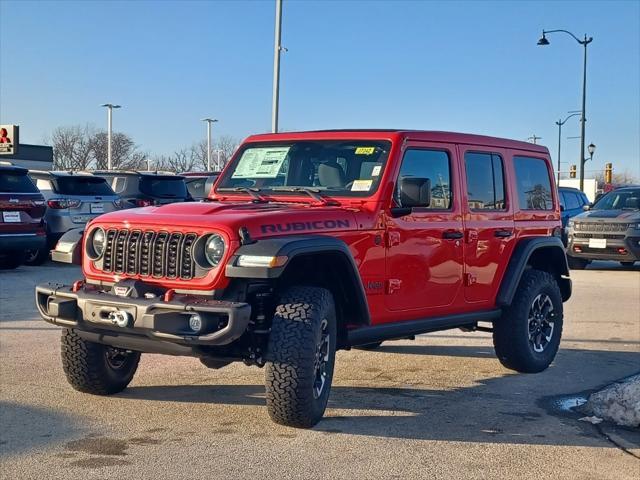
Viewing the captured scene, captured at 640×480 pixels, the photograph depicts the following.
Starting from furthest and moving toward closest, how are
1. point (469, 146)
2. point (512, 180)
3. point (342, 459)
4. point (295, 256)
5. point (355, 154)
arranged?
1. point (512, 180)
2. point (469, 146)
3. point (355, 154)
4. point (295, 256)
5. point (342, 459)

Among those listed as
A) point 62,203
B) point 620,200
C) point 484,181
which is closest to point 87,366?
point 484,181

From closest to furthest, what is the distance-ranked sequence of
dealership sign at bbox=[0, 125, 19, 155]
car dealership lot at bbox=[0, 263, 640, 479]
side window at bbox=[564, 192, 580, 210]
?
1. car dealership lot at bbox=[0, 263, 640, 479]
2. side window at bbox=[564, 192, 580, 210]
3. dealership sign at bbox=[0, 125, 19, 155]

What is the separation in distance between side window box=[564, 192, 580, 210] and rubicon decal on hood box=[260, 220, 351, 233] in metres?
15.5

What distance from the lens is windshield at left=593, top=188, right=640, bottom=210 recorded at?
1697 centimetres

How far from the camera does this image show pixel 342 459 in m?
4.74

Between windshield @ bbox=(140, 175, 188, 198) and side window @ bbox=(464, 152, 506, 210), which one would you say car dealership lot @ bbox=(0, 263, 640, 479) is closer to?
side window @ bbox=(464, 152, 506, 210)

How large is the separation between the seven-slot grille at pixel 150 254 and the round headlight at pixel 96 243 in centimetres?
11

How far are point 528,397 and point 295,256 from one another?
2425 millimetres

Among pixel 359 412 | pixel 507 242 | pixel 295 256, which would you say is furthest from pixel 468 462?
pixel 507 242

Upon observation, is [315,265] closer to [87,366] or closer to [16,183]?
[87,366]

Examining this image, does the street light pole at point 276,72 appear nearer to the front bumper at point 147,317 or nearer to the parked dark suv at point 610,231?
the parked dark suv at point 610,231

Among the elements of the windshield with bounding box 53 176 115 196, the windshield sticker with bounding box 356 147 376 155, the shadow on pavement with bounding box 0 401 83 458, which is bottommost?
the shadow on pavement with bounding box 0 401 83 458

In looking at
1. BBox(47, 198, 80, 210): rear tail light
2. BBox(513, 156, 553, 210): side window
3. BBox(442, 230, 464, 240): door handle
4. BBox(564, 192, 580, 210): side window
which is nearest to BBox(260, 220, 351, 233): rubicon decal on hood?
BBox(442, 230, 464, 240): door handle

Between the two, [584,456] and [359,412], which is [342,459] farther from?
[584,456]
